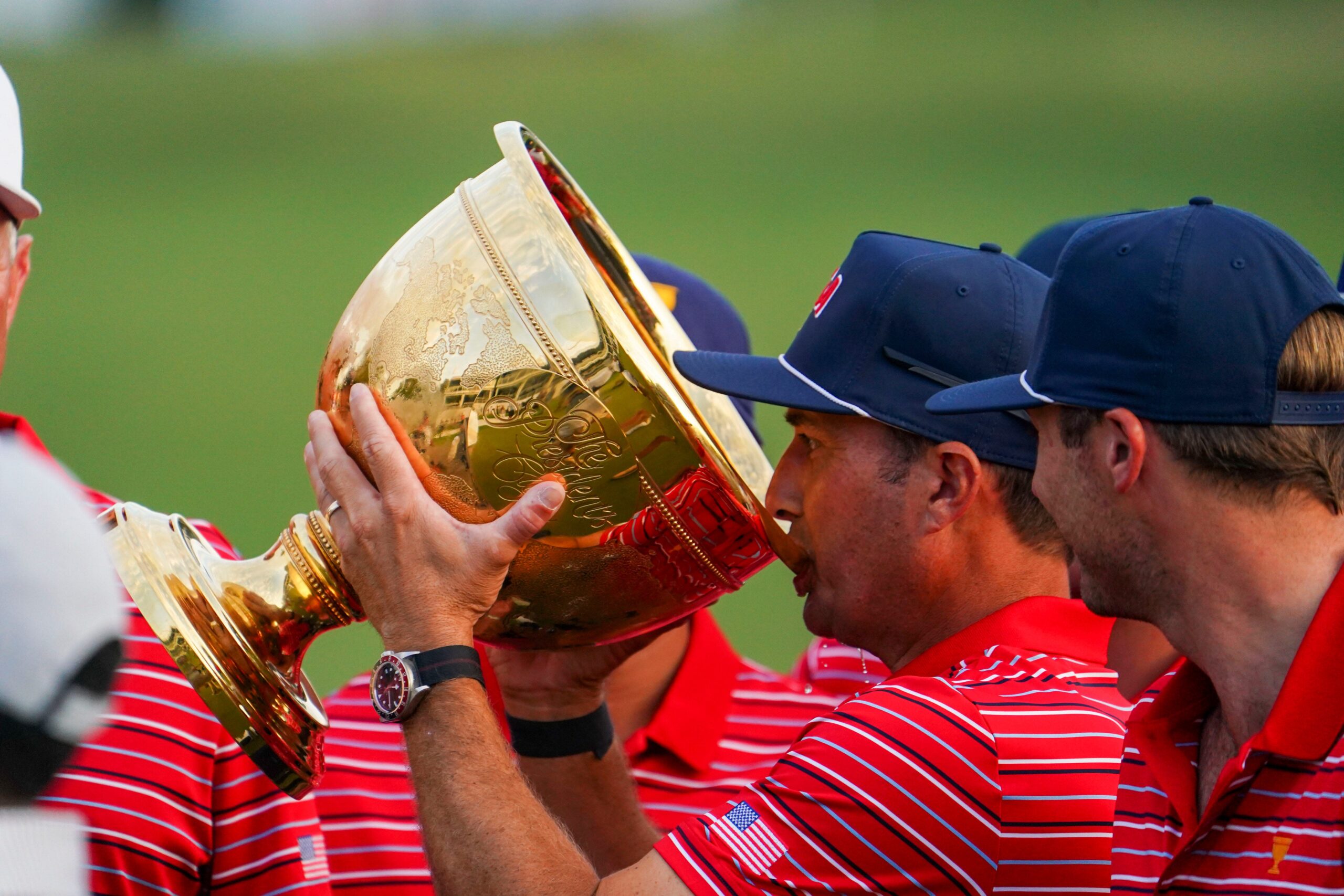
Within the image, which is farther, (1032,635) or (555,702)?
(555,702)

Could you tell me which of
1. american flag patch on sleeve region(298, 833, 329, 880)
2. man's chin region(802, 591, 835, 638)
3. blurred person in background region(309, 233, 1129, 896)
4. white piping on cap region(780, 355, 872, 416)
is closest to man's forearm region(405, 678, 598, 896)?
blurred person in background region(309, 233, 1129, 896)

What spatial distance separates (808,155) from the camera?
17.6 metres

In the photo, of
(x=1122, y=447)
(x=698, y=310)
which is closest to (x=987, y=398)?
(x=1122, y=447)

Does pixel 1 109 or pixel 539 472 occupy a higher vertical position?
pixel 1 109

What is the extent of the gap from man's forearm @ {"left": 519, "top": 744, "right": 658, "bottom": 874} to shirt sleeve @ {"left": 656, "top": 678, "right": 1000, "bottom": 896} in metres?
0.68

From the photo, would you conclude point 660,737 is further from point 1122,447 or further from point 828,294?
point 1122,447

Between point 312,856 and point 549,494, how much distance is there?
0.67m

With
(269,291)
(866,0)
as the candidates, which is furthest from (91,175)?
(866,0)

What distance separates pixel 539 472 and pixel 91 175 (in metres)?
16.2

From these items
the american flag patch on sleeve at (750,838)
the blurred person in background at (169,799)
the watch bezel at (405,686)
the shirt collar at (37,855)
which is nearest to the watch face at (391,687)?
the watch bezel at (405,686)

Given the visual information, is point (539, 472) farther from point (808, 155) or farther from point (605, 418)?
point (808, 155)

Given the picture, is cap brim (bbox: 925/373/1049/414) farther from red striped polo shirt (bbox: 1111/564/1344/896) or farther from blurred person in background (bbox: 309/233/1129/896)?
red striped polo shirt (bbox: 1111/564/1344/896)

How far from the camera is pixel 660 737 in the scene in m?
2.65

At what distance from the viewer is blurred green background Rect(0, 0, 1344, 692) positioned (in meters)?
11.9
